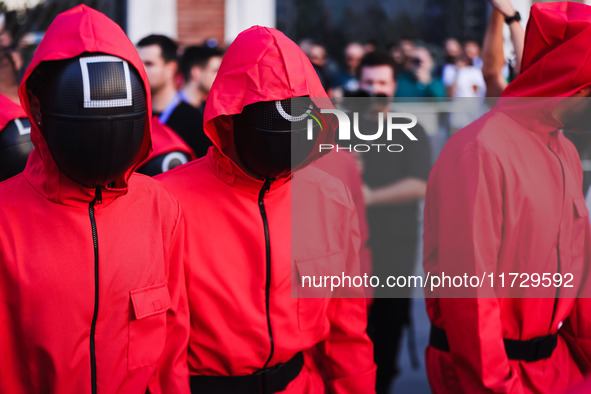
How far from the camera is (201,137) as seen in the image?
4.10m

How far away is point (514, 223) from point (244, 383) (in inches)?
43.9

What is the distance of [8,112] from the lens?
2943 mm

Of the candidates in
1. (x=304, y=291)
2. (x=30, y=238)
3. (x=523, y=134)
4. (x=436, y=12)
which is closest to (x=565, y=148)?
(x=523, y=134)

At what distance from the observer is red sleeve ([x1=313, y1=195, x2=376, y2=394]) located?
2756 millimetres

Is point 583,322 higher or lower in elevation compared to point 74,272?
lower

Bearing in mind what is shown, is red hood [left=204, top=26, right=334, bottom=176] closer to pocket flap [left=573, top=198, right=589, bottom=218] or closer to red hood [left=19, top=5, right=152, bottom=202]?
red hood [left=19, top=5, right=152, bottom=202]

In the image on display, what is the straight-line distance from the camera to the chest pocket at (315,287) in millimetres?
2615

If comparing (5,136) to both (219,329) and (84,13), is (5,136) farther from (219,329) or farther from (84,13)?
(219,329)

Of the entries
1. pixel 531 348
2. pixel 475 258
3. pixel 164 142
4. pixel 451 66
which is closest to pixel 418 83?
pixel 451 66

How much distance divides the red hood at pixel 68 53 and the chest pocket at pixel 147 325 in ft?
1.07

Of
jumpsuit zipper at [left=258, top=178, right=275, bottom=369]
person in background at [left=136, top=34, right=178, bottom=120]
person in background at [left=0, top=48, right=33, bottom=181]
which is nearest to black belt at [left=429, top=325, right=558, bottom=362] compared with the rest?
jumpsuit zipper at [left=258, top=178, right=275, bottom=369]

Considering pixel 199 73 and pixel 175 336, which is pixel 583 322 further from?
pixel 199 73

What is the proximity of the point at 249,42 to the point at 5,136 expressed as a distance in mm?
1040

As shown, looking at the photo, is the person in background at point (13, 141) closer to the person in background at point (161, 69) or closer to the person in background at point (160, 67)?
the person in background at point (161, 69)
